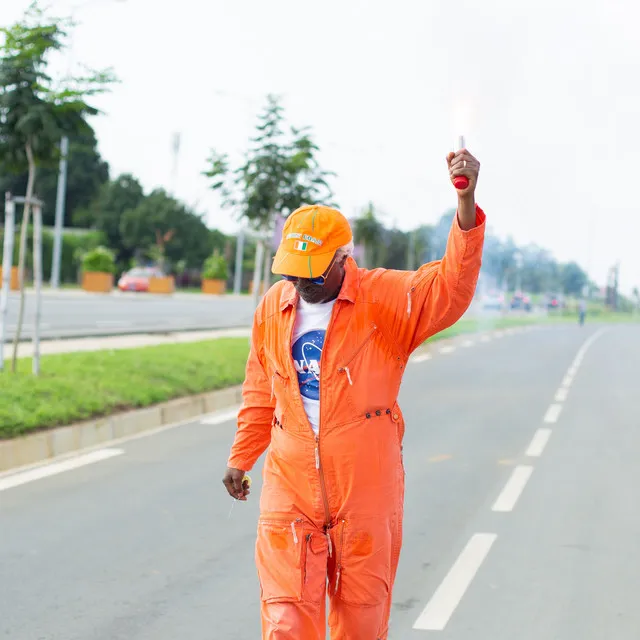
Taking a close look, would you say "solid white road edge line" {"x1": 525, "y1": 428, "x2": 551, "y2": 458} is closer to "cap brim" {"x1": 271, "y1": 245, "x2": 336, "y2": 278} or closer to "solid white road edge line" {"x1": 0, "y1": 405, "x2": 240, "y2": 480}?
"solid white road edge line" {"x1": 0, "y1": 405, "x2": 240, "y2": 480}

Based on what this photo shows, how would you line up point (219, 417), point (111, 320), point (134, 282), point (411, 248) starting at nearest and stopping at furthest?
point (219, 417)
point (111, 320)
point (134, 282)
point (411, 248)

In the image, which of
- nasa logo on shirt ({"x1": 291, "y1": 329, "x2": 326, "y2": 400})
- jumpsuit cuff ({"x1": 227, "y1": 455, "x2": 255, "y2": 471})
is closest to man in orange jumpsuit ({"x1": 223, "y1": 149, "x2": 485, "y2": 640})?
nasa logo on shirt ({"x1": 291, "y1": 329, "x2": 326, "y2": 400})

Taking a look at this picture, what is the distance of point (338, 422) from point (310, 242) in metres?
0.56

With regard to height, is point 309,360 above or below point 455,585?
above

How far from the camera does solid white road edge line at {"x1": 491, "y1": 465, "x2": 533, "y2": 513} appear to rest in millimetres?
7934

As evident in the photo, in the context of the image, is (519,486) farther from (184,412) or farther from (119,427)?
(184,412)

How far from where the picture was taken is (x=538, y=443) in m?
11.1

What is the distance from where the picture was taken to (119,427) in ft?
34.6

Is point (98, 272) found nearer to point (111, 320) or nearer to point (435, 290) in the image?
point (111, 320)

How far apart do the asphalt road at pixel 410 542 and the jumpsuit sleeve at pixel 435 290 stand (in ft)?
6.55

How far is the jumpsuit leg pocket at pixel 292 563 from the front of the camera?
3334 millimetres

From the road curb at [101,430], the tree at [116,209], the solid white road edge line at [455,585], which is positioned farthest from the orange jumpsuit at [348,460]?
the tree at [116,209]

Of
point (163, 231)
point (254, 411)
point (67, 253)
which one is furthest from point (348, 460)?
point (163, 231)

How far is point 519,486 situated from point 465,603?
3.32 m
